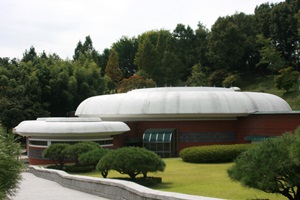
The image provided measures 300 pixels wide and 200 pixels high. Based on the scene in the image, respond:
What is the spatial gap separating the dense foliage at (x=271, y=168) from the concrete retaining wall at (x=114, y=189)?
7.66ft

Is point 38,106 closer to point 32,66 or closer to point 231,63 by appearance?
point 32,66

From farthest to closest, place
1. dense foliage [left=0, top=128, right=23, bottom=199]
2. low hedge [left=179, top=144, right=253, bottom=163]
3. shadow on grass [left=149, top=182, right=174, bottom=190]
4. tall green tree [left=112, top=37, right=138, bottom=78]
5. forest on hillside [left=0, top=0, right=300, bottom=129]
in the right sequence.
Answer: tall green tree [left=112, top=37, right=138, bottom=78], forest on hillside [left=0, top=0, right=300, bottom=129], low hedge [left=179, top=144, right=253, bottom=163], shadow on grass [left=149, top=182, right=174, bottom=190], dense foliage [left=0, top=128, right=23, bottom=199]

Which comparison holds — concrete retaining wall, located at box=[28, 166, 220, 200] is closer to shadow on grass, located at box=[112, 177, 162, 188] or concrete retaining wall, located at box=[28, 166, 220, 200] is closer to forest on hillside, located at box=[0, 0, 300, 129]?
shadow on grass, located at box=[112, 177, 162, 188]

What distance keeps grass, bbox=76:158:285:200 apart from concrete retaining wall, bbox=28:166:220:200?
3.08 meters

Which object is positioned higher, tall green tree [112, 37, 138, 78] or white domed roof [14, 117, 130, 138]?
tall green tree [112, 37, 138, 78]

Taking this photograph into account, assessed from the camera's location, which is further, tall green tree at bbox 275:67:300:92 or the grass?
tall green tree at bbox 275:67:300:92

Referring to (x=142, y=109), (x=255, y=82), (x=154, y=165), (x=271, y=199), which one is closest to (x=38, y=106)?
(x=142, y=109)

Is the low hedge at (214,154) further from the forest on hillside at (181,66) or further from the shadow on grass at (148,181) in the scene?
the forest on hillside at (181,66)

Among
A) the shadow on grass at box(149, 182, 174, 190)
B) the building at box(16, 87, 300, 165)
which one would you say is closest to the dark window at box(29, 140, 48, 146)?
the building at box(16, 87, 300, 165)

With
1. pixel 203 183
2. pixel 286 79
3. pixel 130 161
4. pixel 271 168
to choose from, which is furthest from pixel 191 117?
pixel 271 168

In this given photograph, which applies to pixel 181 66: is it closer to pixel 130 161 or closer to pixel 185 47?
pixel 185 47

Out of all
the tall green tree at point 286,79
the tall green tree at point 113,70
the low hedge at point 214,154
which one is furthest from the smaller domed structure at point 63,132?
the tall green tree at point 113,70

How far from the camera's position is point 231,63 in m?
66.2

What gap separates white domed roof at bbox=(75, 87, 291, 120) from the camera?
112ft
